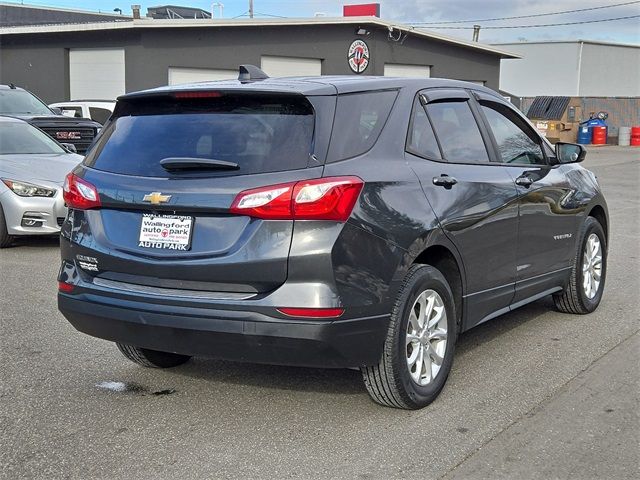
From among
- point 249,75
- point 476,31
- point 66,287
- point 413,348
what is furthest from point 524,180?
point 476,31

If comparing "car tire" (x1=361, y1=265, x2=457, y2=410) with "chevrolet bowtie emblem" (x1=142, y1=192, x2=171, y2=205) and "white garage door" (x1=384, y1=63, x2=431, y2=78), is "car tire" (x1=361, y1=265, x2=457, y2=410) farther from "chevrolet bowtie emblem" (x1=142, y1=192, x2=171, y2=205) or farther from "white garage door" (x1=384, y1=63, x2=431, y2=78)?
"white garage door" (x1=384, y1=63, x2=431, y2=78)

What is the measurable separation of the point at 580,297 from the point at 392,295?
2852 mm

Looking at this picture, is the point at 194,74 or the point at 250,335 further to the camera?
the point at 194,74

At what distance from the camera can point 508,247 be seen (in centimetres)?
520

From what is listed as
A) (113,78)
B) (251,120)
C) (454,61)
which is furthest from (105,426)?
(454,61)

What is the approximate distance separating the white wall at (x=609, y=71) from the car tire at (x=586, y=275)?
1907 inches

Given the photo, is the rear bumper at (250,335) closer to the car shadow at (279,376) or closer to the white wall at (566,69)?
the car shadow at (279,376)

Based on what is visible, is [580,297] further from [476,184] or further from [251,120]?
[251,120]

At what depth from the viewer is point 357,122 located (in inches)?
163

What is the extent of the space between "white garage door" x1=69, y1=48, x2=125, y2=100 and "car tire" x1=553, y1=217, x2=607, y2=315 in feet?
71.9

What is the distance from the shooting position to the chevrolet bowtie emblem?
3.95 m

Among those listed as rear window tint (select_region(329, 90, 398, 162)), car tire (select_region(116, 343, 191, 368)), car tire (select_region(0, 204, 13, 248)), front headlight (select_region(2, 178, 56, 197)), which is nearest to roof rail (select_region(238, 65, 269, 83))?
rear window tint (select_region(329, 90, 398, 162))

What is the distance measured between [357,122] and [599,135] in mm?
35821

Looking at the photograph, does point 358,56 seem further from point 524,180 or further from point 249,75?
point 249,75
